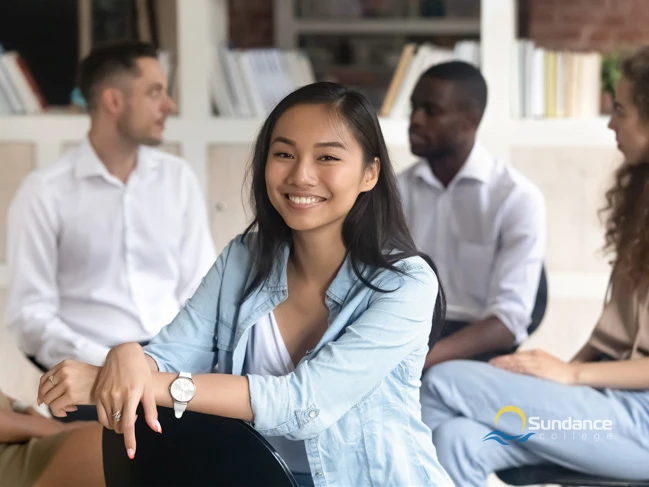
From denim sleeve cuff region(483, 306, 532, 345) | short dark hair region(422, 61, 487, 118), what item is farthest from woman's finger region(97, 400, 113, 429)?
short dark hair region(422, 61, 487, 118)

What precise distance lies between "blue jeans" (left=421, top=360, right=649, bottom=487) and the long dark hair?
0.58m

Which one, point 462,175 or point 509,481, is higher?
point 462,175

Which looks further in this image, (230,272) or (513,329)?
(513,329)

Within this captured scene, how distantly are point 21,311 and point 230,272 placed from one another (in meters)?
1.29

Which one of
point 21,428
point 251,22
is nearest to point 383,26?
point 251,22

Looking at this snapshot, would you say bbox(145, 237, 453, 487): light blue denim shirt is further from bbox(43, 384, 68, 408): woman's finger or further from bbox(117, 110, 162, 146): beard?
bbox(117, 110, 162, 146): beard

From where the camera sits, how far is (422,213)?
8.81 ft

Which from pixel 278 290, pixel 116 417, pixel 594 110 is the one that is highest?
pixel 594 110

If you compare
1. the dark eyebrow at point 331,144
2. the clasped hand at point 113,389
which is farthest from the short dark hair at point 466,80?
the clasped hand at point 113,389

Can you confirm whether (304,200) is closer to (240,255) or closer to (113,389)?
(240,255)

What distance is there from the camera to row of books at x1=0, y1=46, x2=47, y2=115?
2873 millimetres

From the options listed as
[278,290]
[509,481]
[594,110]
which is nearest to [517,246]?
[594,110]

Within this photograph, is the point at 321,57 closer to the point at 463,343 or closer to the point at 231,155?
the point at 231,155

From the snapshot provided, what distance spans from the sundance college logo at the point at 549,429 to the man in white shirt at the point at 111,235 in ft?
3.32
